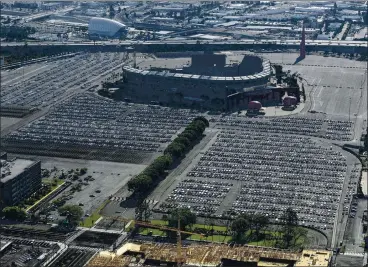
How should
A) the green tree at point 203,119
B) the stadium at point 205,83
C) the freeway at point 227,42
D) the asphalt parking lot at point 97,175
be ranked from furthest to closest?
the freeway at point 227,42 → the stadium at point 205,83 → the green tree at point 203,119 → the asphalt parking lot at point 97,175

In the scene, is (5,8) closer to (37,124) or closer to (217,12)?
(217,12)

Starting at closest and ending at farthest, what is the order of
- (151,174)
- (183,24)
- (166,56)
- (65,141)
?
(151,174) < (65,141) < (166,56) < (183,24)

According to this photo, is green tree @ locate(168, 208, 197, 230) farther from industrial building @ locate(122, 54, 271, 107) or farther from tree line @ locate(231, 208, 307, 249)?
industrial building @ locate(122, 54, 271, 107)

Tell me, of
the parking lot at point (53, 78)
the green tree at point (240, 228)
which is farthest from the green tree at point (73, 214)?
the parking lot at point (53, 78)

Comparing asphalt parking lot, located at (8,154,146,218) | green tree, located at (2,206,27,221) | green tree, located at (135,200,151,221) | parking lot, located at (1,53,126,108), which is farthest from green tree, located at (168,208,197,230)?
parking lot, located at (1,53,126,108)

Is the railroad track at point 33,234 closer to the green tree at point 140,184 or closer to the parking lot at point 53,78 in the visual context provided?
the green tree at point 140,184

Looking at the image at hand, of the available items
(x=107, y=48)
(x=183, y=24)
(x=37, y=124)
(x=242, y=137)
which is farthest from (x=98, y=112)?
(x=183, y=24)

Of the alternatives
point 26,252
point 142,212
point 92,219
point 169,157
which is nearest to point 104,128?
point 169,157
